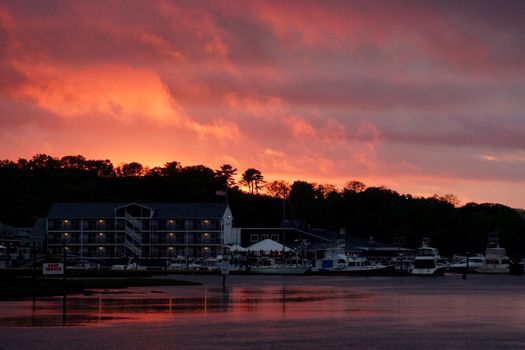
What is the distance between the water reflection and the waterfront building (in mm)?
124155

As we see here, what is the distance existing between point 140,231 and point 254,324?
154722mm

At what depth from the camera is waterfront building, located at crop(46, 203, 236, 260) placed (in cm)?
19762

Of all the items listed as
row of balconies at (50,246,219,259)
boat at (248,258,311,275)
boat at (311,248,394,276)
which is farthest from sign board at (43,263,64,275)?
row of balconies at (50,246,219,259)

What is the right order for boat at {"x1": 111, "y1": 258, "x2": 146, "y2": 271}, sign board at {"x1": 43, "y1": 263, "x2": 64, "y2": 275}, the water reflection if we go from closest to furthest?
the water reflection → sign board at {"x1": 43, "y1": 263, "x2": 64, "y2": 275} → boat at {"x1": 111, "y1": 258, "x2": 146, "y2": 271}

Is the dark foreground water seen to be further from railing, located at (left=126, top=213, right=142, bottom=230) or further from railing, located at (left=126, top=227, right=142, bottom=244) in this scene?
railing, located at (left=126, top=227, right=142, bottom=244)

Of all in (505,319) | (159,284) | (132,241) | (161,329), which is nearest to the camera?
(161,329)

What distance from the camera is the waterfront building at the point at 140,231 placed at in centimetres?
19762

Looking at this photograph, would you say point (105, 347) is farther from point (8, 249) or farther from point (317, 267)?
point (8, 249)

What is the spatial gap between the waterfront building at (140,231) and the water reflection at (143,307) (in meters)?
124

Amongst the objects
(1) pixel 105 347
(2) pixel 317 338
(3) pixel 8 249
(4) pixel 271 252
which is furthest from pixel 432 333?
(3) pixel 8 249

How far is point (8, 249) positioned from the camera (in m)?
186

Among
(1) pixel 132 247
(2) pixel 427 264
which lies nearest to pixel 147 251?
(1) pixel 132 247

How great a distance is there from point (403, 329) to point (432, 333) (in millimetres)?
2108

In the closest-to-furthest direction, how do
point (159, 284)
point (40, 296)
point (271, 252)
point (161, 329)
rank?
Answer: point (161, 329) < point (40, 296) < point (159, 284) < point (271, 252)
